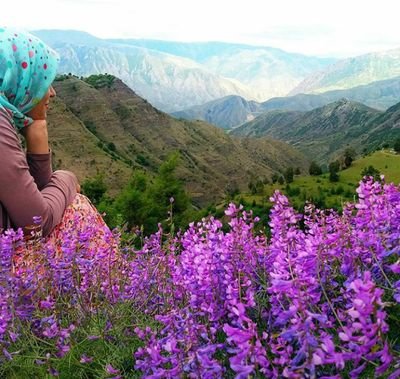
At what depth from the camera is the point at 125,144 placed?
→ 162250 millimetres

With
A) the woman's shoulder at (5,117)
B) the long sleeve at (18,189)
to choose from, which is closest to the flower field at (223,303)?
the long sleeve at (18,189)

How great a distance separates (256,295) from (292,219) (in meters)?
0.40

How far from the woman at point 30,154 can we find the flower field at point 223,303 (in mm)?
515

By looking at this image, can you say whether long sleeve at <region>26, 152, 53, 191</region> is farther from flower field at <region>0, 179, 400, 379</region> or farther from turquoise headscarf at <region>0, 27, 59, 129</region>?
flower field at <region>0, 179, 400, 379</region>

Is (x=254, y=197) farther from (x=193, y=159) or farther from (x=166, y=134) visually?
(x=166, y=134)

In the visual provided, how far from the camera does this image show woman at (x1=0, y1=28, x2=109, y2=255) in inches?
133

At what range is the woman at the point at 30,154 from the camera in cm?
338

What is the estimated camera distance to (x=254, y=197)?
9500cm

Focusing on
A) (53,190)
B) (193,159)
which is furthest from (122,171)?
(53,190)

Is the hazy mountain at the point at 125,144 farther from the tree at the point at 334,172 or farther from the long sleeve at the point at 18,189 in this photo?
the long sleeve at the point at 18,189

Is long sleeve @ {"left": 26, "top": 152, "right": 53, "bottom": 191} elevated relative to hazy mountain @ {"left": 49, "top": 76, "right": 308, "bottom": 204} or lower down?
elevated

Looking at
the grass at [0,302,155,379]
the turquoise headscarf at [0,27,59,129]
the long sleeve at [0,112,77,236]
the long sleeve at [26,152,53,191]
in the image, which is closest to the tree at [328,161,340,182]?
the long sleeve at [26,152,53,191]

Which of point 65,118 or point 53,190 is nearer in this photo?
point 53,190

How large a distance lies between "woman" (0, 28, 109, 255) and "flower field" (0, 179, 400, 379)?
1.69 feet
